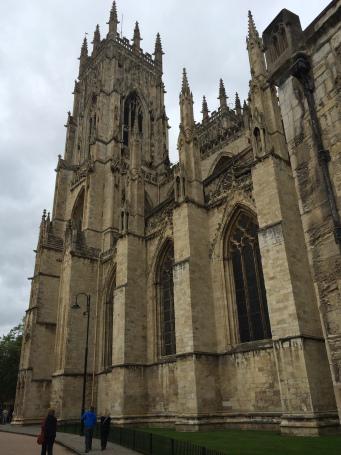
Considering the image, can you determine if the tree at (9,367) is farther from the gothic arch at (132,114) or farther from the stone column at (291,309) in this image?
the stone column at (291,309)

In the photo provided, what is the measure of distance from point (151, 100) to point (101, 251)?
70.2 feet

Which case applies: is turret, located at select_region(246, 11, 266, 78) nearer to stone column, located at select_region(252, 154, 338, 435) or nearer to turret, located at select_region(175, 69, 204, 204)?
turret, located at select_region(175, 69, 204, 204)

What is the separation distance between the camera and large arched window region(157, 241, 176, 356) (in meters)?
20.1

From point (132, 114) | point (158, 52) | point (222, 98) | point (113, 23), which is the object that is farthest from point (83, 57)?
point (222, 98)

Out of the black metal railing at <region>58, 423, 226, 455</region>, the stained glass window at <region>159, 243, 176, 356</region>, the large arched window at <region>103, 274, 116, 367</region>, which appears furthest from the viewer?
the large arched window at <region>103, 274, 116, 367</region>

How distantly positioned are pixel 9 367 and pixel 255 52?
115 ft

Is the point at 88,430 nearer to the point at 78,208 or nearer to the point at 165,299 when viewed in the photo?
the point at 165,299

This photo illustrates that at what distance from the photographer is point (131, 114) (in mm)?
40688

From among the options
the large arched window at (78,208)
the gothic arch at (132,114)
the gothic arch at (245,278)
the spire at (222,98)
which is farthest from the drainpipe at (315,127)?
the spire at (222,98)

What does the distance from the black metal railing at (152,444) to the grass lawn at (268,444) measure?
1.37 metres

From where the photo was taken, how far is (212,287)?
700 inches

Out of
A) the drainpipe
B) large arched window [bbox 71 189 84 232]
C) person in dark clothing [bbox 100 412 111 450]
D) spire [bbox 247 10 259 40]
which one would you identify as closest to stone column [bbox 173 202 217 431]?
person in dark clothing [bbox 100 412 111 450]

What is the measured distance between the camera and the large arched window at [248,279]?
15.9 m

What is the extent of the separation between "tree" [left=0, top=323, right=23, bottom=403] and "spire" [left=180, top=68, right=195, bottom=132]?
29.7m
